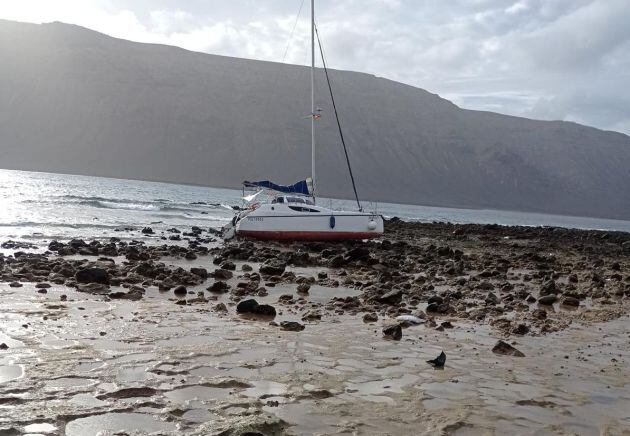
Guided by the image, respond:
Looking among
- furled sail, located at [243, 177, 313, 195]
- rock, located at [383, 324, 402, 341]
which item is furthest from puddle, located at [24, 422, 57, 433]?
furled sail, located at [243, 177, 313, 195]

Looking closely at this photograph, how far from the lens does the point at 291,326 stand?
7727 millimetres

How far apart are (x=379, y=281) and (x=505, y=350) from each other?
5.96 meters

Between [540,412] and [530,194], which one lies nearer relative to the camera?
[540,412]

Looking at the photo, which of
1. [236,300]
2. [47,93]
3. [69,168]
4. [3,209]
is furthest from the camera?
[47,93]

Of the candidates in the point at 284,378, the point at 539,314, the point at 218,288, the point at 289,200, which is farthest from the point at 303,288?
the point at 289,200

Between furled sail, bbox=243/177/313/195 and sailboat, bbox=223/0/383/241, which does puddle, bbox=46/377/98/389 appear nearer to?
sailboat, bbox=223/0/383/241

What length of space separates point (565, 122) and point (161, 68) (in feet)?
448

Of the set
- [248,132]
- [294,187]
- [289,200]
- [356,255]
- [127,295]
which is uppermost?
[248,132]

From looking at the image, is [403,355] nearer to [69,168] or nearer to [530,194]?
[69,168]

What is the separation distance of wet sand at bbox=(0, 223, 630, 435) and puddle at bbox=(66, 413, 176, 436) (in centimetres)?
2

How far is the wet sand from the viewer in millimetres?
4430

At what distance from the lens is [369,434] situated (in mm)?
4219

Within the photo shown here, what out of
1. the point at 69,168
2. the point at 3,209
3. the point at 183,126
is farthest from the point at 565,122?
the point at 3,209

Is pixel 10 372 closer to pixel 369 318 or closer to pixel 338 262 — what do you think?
pixel 369 318
